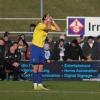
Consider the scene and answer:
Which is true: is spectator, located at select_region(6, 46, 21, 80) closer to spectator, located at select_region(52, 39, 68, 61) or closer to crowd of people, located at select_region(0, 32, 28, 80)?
crowd of people, located at select_region(0, 32, 28, 80)

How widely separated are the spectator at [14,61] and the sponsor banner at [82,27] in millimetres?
3726

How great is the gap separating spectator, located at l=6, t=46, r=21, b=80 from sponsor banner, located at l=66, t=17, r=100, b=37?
12.2 ft

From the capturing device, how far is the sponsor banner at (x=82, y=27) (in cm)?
2641

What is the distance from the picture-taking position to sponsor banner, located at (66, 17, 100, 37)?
26406mm

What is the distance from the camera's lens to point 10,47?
77.7 ft

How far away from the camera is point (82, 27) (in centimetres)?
2653

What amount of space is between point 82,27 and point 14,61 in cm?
444

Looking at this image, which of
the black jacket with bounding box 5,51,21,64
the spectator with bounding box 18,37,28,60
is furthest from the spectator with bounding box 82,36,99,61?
the black jacket with bounding box 5,51,21,64

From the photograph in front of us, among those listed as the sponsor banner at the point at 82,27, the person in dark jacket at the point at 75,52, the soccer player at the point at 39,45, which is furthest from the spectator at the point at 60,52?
the soccer player at the point at 39,45
